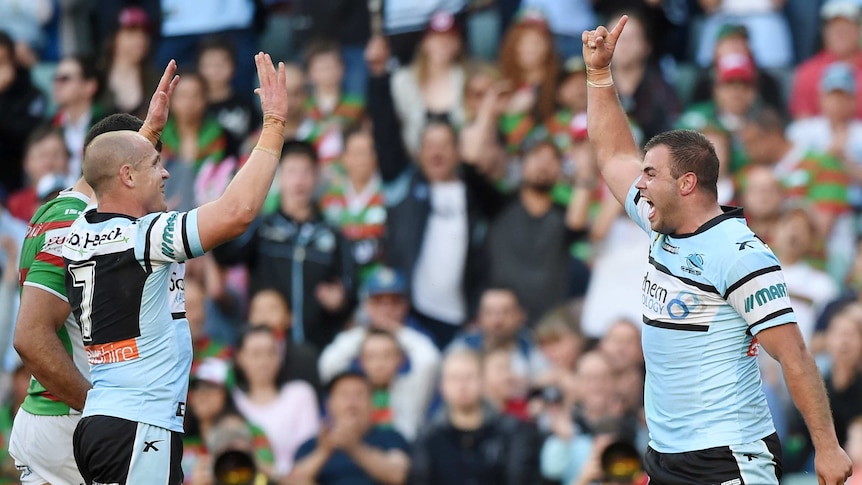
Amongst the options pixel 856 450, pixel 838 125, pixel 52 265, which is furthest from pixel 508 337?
pixel 52 265

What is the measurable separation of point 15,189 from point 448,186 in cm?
454

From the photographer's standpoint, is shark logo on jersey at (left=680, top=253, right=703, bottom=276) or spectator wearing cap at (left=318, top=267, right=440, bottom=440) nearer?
shark logo on jersey at (left=680, top=253, right=703, bottom=276)

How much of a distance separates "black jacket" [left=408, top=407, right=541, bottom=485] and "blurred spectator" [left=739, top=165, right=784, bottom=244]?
8.55ft

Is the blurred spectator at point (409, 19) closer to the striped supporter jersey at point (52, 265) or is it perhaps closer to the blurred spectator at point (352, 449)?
the blurred spectator at point (352, 449)

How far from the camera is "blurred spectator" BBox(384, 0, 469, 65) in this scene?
12438mm

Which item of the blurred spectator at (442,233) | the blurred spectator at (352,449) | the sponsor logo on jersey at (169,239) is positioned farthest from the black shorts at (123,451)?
the blurred spectator at (442,233)

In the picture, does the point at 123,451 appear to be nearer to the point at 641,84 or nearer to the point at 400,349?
the point at 400,349

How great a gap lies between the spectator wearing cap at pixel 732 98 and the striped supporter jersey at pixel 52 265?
21.0 feet

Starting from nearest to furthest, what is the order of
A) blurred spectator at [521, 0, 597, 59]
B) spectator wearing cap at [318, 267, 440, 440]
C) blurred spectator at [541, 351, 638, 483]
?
blurred spectator at [541, 351, 638, 483] < spectator wearing cap at [318, 267, 440, 440] < blurred spectator at [521, 0, 597, 59]

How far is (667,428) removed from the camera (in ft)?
19.9

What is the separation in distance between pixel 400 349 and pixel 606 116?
178 inches

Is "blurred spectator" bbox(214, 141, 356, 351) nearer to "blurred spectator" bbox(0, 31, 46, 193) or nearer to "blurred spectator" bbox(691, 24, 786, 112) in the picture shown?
"blurred spectator" bbox(0, 31, 46, 193)

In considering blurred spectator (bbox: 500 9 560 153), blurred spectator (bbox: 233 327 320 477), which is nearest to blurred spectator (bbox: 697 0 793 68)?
blurred spectator (bbox: 500 9 560 153)

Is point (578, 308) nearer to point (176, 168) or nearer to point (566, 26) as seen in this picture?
point (566, 26)
